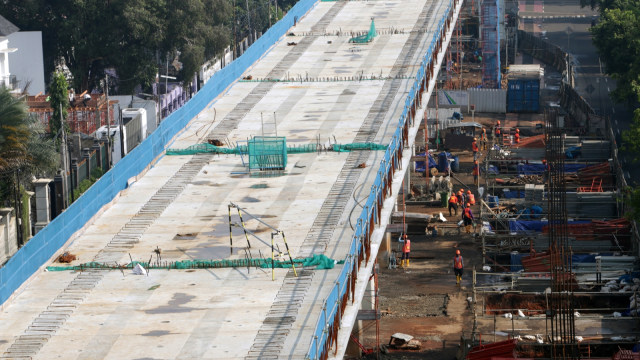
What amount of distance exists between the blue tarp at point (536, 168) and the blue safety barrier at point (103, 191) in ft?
59.1

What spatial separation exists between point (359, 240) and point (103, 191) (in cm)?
1158

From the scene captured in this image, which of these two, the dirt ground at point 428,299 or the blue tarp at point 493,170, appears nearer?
the dirt ground at point 428,299

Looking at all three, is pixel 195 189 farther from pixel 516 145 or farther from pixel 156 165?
pixel 516 145

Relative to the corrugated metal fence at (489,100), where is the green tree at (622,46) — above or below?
above

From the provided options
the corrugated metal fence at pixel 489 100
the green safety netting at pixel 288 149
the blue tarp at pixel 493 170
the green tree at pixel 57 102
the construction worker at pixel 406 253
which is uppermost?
the green tree at pixel 57 102

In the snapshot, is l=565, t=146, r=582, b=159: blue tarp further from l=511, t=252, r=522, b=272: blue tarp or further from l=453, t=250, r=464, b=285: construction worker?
l=453, t=250, r=464, b=285: construction worker

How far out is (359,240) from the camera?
150 ft

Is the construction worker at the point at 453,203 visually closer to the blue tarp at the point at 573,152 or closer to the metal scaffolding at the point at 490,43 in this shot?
the blue tarp at the point at 573,152

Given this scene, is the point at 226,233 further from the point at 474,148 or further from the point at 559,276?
the point at 474,148

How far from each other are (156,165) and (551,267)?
59.2ft

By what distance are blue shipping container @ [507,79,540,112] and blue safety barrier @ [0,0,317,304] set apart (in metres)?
29.8

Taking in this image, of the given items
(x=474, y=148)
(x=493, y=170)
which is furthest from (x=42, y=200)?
(x=474, y=148)

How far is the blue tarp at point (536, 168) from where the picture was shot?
78938mm

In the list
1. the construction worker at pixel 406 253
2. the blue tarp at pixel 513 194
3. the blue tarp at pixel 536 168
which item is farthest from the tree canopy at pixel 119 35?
the construction worker at pixel 406 253
